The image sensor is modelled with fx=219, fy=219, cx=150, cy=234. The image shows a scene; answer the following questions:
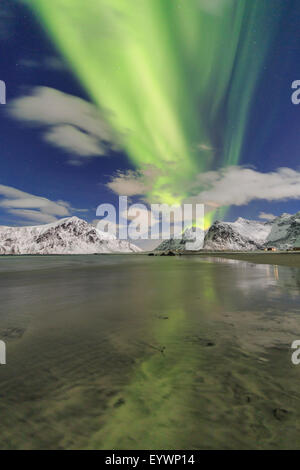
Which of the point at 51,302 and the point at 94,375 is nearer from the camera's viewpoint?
the point at 94,375

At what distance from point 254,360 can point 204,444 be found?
8.69 ft

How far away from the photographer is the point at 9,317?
847 centimetres

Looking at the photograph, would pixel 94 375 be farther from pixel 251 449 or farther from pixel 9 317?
pixel 9 317

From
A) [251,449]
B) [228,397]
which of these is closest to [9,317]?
[228,397]

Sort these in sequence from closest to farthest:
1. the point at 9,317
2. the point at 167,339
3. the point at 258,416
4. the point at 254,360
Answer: the point at 258,416
the point at 254,360
the point at 167,339
the point at 9,317

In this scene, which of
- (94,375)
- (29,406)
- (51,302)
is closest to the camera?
(29,406)

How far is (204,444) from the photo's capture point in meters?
2.69
